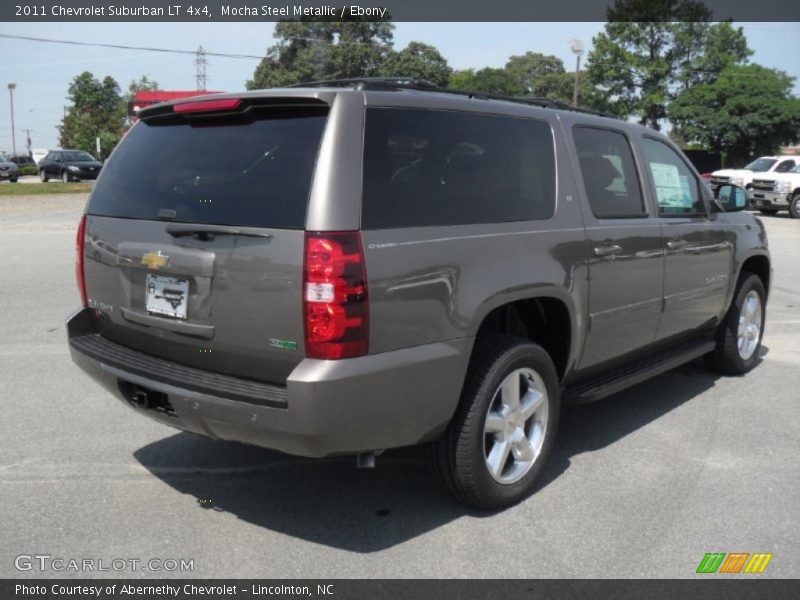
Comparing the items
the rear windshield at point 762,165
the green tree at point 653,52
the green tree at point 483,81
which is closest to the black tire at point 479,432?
the rear windshield at point 762,165

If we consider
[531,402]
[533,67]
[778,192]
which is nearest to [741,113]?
[778,192]

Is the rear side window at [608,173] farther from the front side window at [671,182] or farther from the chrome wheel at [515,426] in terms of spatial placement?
the chrome wheel at [515,426]

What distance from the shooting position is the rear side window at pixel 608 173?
438 cm

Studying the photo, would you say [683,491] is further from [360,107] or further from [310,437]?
[360,107]

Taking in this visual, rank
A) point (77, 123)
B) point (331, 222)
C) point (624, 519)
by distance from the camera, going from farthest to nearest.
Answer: point (77, 123), point (624, 519), point (331, 222)

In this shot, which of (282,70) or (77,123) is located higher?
(282,70)

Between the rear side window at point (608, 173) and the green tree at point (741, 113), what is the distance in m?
43.4

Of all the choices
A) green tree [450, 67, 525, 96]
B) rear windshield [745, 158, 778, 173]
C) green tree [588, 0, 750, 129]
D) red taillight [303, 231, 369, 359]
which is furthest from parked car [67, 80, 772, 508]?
green tree [450, 67, 525, 96]

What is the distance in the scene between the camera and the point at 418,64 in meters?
70.9

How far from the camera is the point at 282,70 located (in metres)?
73.6

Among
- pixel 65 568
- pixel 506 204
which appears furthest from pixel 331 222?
pixel 65 568

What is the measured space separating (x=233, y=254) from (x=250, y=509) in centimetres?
130

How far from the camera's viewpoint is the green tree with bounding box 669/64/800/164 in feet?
142

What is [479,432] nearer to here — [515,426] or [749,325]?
[515,426]
